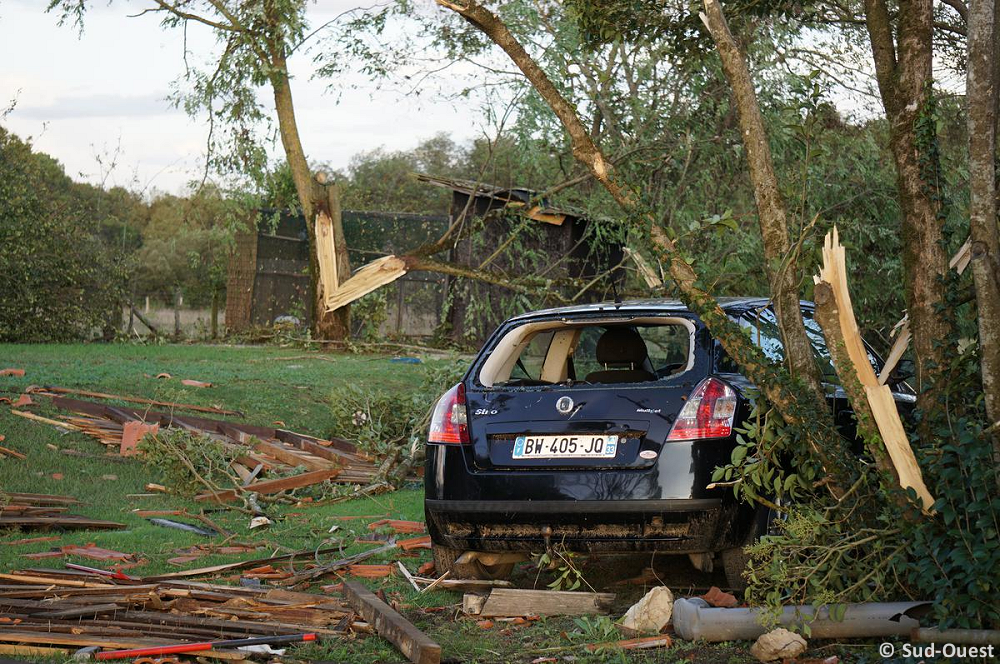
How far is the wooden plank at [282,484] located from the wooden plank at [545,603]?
4933mm

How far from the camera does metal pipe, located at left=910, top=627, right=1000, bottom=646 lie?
14.8 ft

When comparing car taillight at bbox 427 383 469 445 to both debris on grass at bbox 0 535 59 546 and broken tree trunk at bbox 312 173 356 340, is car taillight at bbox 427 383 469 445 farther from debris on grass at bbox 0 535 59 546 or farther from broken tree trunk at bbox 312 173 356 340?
broken tree trunk at bbox 312 173 356 340

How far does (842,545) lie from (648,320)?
1.74m

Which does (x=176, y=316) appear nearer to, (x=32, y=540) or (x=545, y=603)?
(x=32, y=540)

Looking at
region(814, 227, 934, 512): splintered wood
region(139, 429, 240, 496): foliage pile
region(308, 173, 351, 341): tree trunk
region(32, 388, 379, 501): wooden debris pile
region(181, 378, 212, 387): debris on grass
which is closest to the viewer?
region(814, 227, 934, 512): splintered wood

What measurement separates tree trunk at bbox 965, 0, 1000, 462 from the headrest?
2529mm

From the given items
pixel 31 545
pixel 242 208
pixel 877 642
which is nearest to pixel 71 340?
pixel 242 208

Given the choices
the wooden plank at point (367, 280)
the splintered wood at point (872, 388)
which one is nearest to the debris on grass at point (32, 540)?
the splintered wood at point (872, 388)

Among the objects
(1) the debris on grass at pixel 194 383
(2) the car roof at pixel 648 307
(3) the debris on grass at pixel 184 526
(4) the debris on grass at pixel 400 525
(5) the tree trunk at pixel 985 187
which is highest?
(5) the tree trunk at pixel 985 187

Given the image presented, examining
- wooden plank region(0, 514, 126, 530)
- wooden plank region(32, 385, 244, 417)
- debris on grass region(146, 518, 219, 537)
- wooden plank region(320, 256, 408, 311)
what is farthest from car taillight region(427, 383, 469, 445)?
wooden plank region(320, 256, 408, 311)

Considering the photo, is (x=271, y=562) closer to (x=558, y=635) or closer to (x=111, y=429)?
(x=558, y=635)

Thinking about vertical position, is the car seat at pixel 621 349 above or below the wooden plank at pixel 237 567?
above

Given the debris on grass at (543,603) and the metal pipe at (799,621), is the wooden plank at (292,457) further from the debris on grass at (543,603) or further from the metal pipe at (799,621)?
the metal pipe at (799,621)

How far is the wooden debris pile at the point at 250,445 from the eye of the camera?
1082 cm
